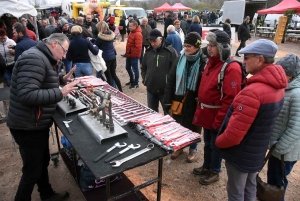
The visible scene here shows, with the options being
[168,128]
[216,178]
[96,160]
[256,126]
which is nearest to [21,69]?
[96,160]

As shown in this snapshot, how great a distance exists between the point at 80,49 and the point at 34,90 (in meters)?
3.20

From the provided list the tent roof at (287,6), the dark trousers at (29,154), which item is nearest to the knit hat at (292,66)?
the dark trousers at (29,154)

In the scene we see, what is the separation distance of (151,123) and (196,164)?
60.6 inches

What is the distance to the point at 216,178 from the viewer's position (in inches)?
122

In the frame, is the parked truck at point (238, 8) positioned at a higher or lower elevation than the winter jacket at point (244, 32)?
higher

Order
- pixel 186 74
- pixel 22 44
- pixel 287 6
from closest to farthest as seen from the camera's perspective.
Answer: pixel 186 74, pixel 22 44, pixel 287 6

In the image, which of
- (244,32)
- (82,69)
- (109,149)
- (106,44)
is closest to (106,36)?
(106,44)

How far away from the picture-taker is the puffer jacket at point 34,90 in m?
1.98

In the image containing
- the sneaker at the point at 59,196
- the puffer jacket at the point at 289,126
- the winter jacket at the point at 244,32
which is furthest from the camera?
the winter jacket at the point at 244,32

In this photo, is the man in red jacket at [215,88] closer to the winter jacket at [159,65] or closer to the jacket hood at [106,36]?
the winter jacket at [159,65]

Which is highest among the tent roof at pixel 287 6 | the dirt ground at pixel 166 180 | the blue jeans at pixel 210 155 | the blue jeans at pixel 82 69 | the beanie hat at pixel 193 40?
the tent roof at pixel 287 6

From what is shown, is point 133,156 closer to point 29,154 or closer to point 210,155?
point 29,154

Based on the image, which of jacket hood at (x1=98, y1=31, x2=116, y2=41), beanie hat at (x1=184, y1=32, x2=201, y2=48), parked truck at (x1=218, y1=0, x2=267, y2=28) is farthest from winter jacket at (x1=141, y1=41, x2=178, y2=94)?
parked truck at (x1=218, y1=0, x2=267, y2=28)

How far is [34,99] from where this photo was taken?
2.00m
